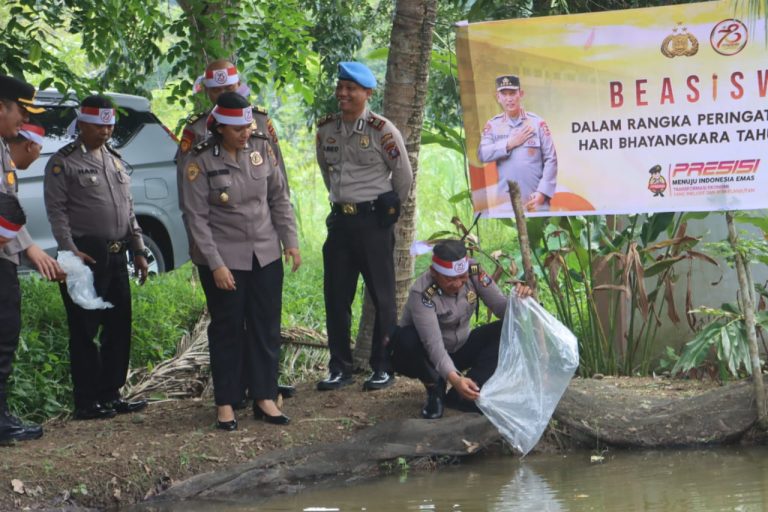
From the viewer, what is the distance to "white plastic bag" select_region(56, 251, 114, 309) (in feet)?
20.2

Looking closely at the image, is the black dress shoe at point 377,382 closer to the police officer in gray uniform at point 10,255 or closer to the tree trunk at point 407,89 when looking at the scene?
the tree trunk at point 407,89

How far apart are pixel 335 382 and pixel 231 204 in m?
1.40

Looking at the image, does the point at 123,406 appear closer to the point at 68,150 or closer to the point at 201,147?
the point at 68,150

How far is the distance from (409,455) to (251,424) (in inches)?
33.6

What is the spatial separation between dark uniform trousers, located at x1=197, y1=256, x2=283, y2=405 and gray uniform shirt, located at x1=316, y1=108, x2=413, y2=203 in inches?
27.2

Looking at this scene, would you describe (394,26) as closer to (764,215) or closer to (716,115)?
(716,115)

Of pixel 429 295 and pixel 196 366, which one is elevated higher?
pixel 429 295

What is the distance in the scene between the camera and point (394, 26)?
23.2 feet

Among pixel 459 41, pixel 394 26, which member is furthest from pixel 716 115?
pixel 394 26

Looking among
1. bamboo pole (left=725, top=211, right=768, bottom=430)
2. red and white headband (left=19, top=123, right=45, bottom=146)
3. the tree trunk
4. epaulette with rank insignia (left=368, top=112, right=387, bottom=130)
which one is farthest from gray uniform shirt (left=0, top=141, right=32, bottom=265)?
bamboo pole (left=725, top=211, right=768, bottom=430)

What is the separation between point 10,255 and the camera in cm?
566

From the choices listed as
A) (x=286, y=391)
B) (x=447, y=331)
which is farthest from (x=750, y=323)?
(x=286, y=391)

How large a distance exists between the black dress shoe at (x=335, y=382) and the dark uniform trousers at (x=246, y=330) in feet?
2.09

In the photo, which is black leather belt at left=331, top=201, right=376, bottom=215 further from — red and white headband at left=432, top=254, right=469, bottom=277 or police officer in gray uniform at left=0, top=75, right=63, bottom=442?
police officer in gray uniform at left=0, top=75, right=63, bottom=442
